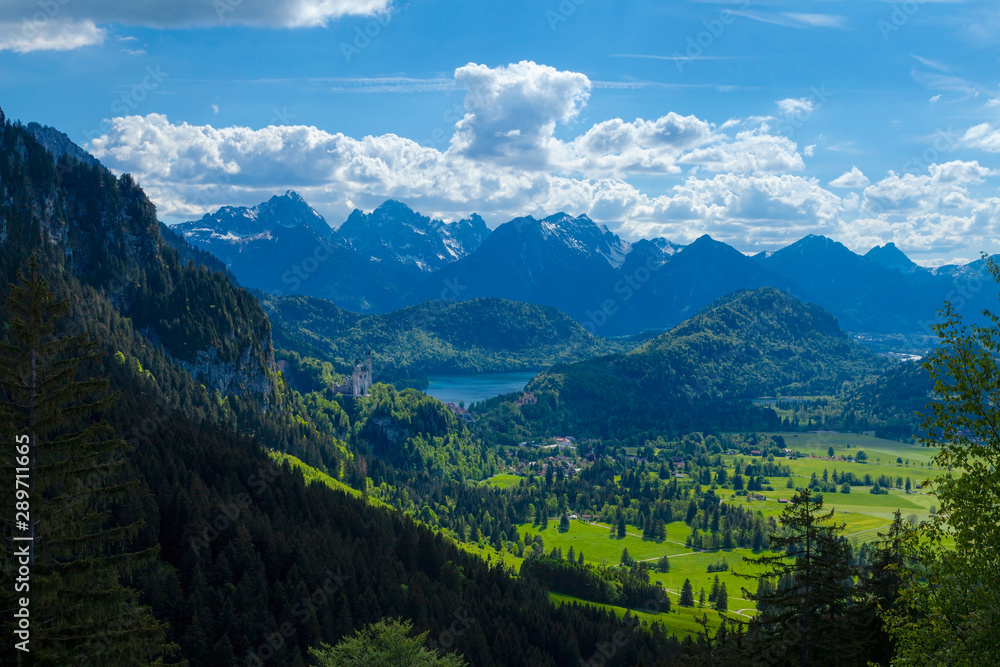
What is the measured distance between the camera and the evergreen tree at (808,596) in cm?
3180

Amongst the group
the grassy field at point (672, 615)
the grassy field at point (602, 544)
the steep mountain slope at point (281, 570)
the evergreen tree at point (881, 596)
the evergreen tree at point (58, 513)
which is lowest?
the grassy field at point (602, 544)

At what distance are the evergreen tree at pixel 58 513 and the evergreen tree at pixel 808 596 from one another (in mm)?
26024

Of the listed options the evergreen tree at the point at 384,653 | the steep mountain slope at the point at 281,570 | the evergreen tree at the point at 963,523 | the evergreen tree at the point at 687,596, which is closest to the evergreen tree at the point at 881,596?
the evergreen tree at the point at 963,523

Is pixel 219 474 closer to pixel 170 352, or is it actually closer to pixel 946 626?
pixel 946 626

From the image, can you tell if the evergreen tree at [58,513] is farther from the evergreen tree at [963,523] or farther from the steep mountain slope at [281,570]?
the steep mountain slope at [281,570]

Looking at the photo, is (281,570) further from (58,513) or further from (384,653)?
(58,513)

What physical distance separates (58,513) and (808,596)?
103 ft

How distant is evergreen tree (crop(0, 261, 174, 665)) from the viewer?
22.4 meters

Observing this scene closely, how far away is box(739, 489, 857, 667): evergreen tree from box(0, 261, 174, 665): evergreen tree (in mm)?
26024

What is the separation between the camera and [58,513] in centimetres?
2286

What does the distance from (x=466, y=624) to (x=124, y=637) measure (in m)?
67.3

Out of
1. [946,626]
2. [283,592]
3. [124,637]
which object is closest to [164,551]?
[283,592]

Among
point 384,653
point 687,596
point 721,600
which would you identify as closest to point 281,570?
point 384,653

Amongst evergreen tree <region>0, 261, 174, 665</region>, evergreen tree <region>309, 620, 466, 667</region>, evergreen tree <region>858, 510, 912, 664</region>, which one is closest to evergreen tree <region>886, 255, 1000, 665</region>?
evergreen tree <region>858, 510, 912, 664</region>
